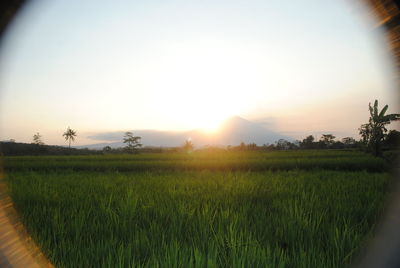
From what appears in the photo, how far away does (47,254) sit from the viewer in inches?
63.8

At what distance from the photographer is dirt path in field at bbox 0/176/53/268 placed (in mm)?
890

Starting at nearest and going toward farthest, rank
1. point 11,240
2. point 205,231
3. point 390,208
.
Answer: point 390,208, point 11,240, point 205,231

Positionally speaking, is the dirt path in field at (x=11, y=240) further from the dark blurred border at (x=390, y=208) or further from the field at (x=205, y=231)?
the dark blurred border at (x=390, y=208)

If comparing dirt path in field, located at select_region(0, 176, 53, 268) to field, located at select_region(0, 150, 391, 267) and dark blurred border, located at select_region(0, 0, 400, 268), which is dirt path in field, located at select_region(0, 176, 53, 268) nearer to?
field, located at select_region(0, 150, 391, 267)

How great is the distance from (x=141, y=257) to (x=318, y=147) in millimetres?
21426

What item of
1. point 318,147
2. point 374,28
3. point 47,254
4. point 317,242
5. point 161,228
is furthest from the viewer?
point 318,147

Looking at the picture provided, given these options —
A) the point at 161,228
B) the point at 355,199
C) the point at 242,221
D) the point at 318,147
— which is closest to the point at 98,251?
the point at 161,228

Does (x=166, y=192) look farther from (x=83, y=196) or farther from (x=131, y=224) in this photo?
(x=131, y=224)

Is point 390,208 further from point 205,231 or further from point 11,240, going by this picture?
point 205,231

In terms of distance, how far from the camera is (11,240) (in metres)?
0.91

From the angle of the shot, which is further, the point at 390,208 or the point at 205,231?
the point at 205,231

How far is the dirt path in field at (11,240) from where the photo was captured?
35.0 inches

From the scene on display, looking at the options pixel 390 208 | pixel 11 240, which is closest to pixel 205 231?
pixel 11 240

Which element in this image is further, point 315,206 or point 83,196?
point 83,196
